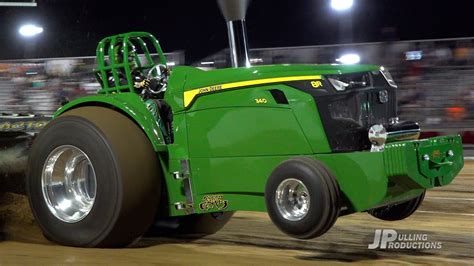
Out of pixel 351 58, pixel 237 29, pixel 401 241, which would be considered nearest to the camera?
pixel 401 241

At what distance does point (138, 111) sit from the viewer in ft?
15.4

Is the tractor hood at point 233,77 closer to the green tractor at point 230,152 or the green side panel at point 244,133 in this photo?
the green tractor at point 230,152

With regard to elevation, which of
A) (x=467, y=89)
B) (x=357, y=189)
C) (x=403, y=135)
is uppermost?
(x=467, y=89)

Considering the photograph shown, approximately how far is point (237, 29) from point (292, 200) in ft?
7.91

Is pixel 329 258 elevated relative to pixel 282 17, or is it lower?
lower

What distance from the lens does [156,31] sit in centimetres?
2617

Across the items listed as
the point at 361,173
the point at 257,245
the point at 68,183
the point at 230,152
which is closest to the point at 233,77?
the point at 230,152

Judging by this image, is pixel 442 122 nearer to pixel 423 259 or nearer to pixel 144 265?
pixel 423 259

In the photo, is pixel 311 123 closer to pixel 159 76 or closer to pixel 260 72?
pixel 260 72

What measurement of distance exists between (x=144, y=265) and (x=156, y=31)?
22.8 m

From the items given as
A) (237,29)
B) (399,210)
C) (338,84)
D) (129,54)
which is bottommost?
(399,210)

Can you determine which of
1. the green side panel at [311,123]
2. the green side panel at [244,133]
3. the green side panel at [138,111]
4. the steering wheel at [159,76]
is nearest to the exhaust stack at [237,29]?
the steering wheel at [159,76]

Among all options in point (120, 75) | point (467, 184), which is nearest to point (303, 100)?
point (120, 75)

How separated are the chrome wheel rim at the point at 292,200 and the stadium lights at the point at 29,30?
2358cm
